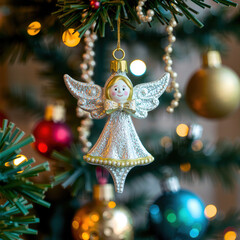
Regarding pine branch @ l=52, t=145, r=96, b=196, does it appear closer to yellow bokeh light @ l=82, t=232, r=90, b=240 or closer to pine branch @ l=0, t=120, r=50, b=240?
yellow bokeh light @ l=82, t=232, r=90, b=240

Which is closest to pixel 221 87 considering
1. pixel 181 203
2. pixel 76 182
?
pixel 181 203

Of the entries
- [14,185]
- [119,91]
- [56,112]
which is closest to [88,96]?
[119,91]

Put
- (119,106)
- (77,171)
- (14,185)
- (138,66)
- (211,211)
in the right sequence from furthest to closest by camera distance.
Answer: (211,211) → (138,66) → (77,171) → (119,106) → (14,185)

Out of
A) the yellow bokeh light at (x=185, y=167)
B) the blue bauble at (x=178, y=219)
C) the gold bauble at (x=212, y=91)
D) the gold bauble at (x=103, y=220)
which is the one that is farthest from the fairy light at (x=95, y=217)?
the gold bauble at (x=212, y=91)

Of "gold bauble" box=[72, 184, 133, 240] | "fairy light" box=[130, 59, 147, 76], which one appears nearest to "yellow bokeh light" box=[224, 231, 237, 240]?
"gold bauble" box=[72, 184, 133, 240]

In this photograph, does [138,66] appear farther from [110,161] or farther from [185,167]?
[110,161]

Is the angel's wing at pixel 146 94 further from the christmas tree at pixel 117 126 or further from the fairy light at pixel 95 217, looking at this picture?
the fairy light at pixel 95 217

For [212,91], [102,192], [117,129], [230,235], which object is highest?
[212,91]
